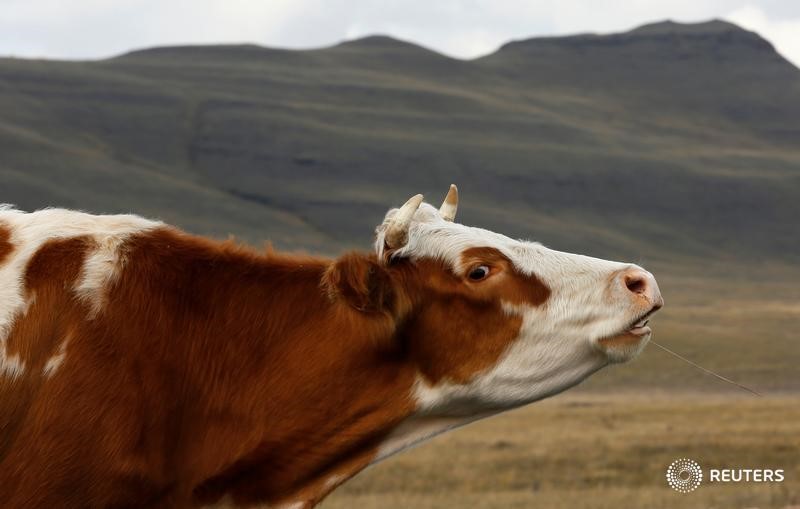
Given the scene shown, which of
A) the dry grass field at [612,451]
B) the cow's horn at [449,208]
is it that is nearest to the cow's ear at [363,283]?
the cow's horn at [449,208]

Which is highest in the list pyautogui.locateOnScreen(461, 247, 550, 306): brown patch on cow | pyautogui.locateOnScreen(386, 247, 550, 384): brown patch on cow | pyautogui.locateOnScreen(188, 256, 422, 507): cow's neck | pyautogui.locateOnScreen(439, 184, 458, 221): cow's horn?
pyautogui.locateOnScreen(439, 184, 458, 221): cow's horn

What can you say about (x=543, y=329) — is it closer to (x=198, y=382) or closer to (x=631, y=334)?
(x=631, y=334)

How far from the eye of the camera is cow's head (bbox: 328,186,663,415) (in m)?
5.64

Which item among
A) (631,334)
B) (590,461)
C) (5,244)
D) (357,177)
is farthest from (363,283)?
(357,177)

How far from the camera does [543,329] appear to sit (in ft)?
18.7

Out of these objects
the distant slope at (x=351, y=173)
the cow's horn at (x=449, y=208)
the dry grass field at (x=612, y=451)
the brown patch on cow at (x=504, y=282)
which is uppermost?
the cow's horn at (x=449, y=208)

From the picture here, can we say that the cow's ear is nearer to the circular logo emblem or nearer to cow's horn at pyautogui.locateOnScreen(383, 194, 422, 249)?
cow's horn at pyautogui.locateOnScreen(383, 194, 422, 249)

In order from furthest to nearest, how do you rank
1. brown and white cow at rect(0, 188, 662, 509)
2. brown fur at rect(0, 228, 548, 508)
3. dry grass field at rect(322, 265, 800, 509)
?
dry grass field at rect(322, 265, 800, 509)
brown and white cow at rect(0, 188, 662, 509)
brown fur at rect(0, 228, 548, 508)

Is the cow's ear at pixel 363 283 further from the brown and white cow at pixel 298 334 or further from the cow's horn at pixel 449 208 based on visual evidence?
the cow's horn at pixel 449 208

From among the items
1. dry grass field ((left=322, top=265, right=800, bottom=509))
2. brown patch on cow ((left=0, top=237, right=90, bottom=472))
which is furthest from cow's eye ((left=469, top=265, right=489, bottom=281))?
dry grass field ((left=322, top=265, right=800, bottom=509))

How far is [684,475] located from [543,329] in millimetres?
Result: 13929

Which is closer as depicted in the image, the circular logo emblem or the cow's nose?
the cow's nose

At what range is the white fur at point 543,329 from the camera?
222 inches

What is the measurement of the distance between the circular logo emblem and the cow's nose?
1165 cm
